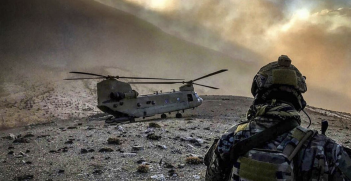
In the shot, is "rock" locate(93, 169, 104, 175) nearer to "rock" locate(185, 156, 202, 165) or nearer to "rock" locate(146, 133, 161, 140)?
"rock" locate(185, 156, 202, 165)

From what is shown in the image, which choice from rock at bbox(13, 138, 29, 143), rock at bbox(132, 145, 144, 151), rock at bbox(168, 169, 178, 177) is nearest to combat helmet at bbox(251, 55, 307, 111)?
rock at bbox(168, 169, 178, 177)

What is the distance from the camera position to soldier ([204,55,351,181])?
2840 mm

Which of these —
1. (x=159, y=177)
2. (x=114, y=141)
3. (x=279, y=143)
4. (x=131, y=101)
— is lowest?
(x=159, y=177)

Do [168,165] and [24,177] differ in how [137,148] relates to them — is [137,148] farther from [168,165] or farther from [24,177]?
[24,177]

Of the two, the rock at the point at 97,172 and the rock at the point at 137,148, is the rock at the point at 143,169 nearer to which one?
the rock at the point at 97,172

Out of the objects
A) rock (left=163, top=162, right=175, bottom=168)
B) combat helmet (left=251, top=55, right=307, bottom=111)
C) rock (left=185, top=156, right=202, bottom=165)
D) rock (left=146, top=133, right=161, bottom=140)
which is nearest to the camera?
combat helmet (left=251, top=55, right=307, bottom=111)

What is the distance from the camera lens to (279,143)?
295cm

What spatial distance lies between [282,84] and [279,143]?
2.31 ft

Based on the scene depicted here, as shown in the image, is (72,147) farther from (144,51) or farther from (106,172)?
(144,51)

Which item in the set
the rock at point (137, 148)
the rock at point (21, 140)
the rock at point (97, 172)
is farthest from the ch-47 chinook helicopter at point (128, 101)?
the rock at point (97, 172)

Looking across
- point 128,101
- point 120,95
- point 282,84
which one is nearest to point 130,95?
point 128,101

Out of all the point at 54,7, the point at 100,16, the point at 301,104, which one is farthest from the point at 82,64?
the point at 301,104

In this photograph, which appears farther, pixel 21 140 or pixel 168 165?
pixel 21 140

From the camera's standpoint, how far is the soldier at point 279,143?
284 cm
